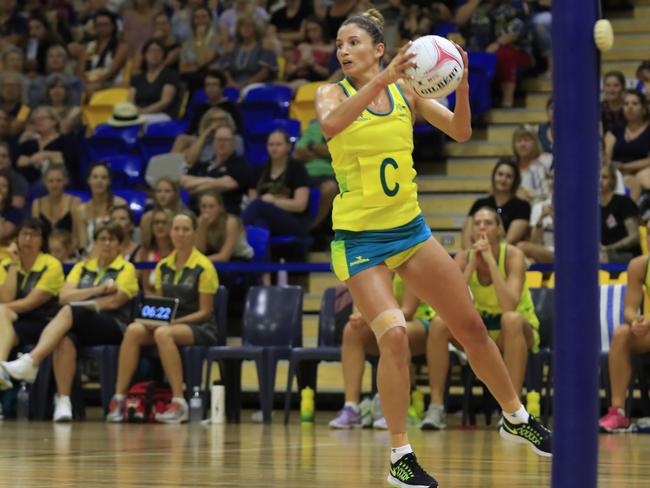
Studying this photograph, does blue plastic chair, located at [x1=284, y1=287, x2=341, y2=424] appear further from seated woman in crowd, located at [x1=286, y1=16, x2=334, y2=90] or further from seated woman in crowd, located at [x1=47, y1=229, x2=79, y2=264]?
seated woman in crowd, located at [x1=286, y1=16, x2=334, y2=90]

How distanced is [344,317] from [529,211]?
188 cm

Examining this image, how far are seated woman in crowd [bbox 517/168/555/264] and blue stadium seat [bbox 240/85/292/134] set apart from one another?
3913mm

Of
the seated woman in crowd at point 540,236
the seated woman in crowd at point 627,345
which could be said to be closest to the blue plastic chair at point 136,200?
the seated woman in crowd at point 540,236

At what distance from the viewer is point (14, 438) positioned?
902 cm

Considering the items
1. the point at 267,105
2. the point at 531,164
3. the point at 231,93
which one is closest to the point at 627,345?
the point at 531,164

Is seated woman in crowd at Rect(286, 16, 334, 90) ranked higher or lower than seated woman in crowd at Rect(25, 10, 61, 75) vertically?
lower

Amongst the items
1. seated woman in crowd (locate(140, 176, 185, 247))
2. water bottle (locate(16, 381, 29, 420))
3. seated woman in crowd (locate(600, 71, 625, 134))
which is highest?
seated woman in crowd (locate(600, 71, 625, 134))

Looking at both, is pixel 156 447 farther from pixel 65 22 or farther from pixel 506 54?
pixel 65 22

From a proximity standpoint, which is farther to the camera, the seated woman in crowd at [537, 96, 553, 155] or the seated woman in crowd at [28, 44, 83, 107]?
the seated woman in crowd at [28, 44, 83, 107]

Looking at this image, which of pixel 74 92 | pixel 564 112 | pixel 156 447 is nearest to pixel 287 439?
pixel 156 447

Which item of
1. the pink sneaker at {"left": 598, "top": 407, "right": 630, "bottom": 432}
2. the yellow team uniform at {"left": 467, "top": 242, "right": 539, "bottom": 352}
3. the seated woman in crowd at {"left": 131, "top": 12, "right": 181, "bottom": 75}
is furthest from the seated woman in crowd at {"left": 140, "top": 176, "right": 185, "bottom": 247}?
the pink sneaker at {"left": 598, "top": 407, "right": 630, "bottom": 432}

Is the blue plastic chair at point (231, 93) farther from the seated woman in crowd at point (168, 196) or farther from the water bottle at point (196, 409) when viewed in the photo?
the water bottle at point (196, 409)

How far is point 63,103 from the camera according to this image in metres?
16.4

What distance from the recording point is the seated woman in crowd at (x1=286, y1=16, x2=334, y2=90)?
1527cm
